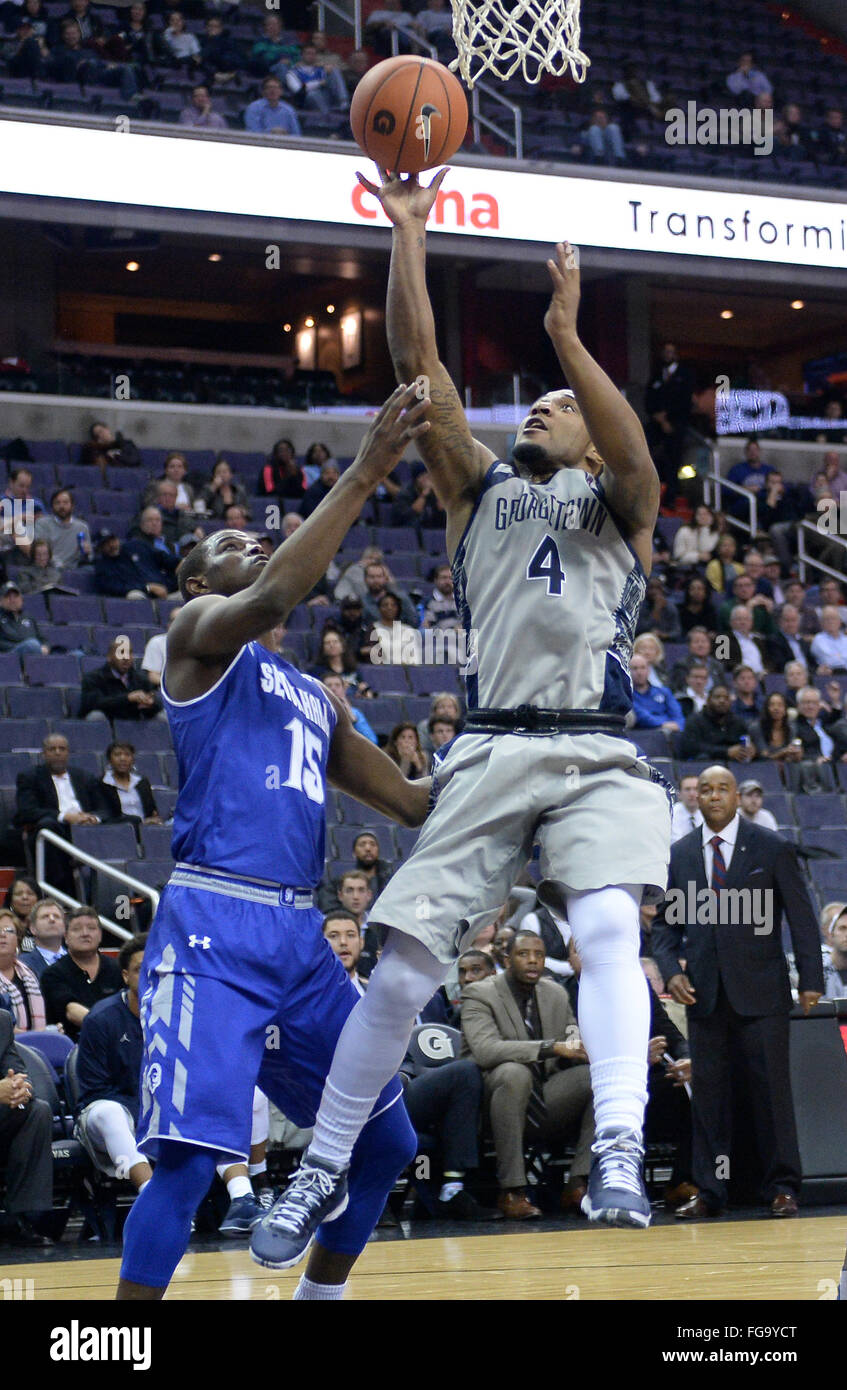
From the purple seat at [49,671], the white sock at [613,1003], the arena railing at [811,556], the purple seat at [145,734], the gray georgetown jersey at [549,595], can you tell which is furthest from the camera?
the arena railing at [811,556]

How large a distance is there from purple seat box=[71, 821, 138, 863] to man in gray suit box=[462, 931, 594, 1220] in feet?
9.40

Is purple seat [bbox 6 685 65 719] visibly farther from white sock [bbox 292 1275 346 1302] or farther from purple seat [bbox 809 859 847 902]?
white sock [bbox 292 1275 346 1302]

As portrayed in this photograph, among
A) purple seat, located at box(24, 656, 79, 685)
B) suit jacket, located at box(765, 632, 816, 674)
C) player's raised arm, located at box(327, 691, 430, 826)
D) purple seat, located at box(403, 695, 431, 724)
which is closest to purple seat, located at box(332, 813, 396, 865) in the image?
purple seat, located at box(403, 695, 431, 724)

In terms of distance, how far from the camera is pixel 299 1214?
390cm

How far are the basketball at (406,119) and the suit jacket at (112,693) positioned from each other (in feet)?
24.8

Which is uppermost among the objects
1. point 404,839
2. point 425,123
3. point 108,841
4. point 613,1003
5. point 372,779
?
point 425,123

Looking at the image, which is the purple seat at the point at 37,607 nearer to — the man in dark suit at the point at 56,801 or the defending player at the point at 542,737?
the man in dark suit at the point at 56,801

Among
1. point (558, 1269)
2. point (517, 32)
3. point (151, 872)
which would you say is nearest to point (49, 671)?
point (151, 872)

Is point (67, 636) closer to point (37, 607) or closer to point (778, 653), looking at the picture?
point (37, 607)

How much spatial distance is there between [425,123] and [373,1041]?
2.18 meters

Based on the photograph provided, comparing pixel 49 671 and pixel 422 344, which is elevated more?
pixel 422 344

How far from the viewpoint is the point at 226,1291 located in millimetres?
5270

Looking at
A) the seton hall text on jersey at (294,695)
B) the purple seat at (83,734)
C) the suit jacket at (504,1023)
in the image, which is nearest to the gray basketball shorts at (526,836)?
the seton hall text on jersey at (294,695)

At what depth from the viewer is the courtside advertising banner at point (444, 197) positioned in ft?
49.9
